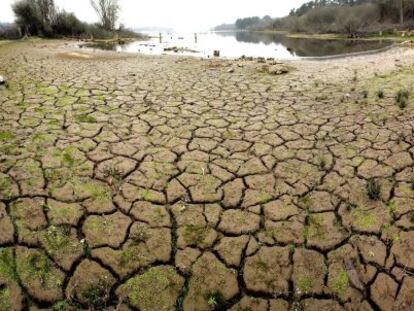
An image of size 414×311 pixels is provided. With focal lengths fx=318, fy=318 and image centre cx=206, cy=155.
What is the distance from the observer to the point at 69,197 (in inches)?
117

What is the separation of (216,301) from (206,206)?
3.12 ft

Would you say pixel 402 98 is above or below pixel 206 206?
above

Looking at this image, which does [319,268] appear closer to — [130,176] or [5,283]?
[130,176]

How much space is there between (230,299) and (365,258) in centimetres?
111

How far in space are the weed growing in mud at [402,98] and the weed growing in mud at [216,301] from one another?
4.25 metres

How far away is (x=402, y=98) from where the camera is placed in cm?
518

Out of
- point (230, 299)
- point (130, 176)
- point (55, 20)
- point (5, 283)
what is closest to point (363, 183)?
point (230, 299)

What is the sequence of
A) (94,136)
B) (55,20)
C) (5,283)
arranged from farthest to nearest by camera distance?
(55,20), (94,136), (5,283)

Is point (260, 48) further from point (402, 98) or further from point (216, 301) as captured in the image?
point (216, 301)

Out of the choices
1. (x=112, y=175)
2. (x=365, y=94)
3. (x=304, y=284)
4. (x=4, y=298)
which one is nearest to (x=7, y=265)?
(x=4, y=298)

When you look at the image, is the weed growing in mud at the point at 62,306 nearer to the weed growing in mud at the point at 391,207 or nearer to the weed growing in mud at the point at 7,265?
the weed growing in mud at the point at 7,265

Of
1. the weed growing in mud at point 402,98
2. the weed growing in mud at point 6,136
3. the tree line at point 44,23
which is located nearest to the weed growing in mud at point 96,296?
the weed growing in mud at point 6,136

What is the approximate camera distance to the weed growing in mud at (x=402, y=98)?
485cm

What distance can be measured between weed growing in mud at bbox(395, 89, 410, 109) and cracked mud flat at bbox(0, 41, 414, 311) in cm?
10
